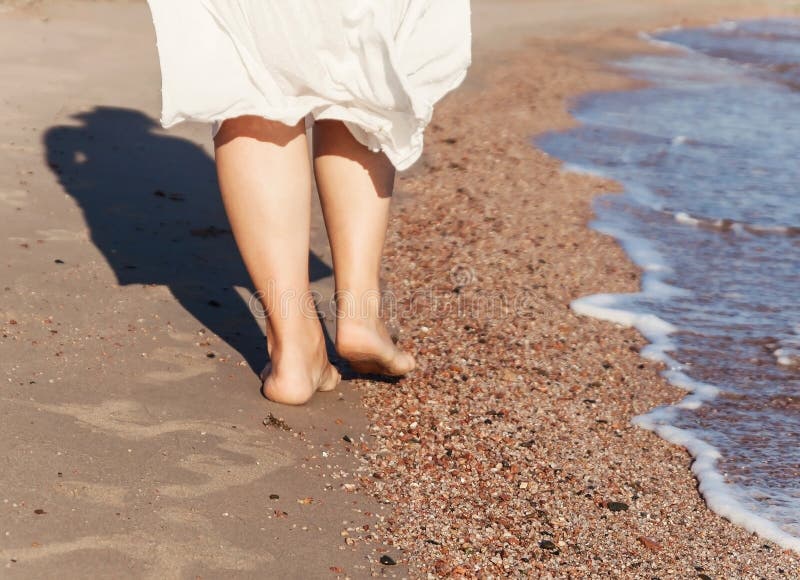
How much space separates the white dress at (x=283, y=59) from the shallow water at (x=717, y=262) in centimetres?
107

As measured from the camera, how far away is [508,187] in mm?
4926

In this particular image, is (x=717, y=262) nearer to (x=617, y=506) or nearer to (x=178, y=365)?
(x=617, y=506)

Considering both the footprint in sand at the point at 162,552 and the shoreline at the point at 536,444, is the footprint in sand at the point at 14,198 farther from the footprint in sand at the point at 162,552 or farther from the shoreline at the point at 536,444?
the footprint in sand at the point at 162,552

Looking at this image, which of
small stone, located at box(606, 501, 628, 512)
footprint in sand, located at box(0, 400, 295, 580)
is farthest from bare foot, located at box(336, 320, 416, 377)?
small stone, located at box(606, 501, 628, 512)

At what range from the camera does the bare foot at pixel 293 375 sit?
96.3 inches

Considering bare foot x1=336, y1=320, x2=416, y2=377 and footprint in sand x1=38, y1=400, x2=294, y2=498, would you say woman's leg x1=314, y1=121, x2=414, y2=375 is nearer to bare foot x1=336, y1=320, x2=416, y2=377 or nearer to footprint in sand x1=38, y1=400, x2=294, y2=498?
bare foot x1=336, y1=320, x2=416, y2=377

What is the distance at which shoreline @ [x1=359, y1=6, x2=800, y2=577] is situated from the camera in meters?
2.05

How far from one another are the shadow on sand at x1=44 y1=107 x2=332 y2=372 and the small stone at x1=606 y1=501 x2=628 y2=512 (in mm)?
947

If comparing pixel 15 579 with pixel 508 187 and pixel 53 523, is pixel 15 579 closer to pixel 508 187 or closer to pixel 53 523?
pixel 53 523

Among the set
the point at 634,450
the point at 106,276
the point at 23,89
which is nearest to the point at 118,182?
the point at 106,276

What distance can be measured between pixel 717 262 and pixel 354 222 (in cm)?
205

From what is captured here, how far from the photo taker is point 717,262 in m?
4.08

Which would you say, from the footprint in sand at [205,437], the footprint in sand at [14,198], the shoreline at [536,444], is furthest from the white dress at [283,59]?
the footprint in sand at [14,198]

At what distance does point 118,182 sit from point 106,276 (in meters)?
1.00
